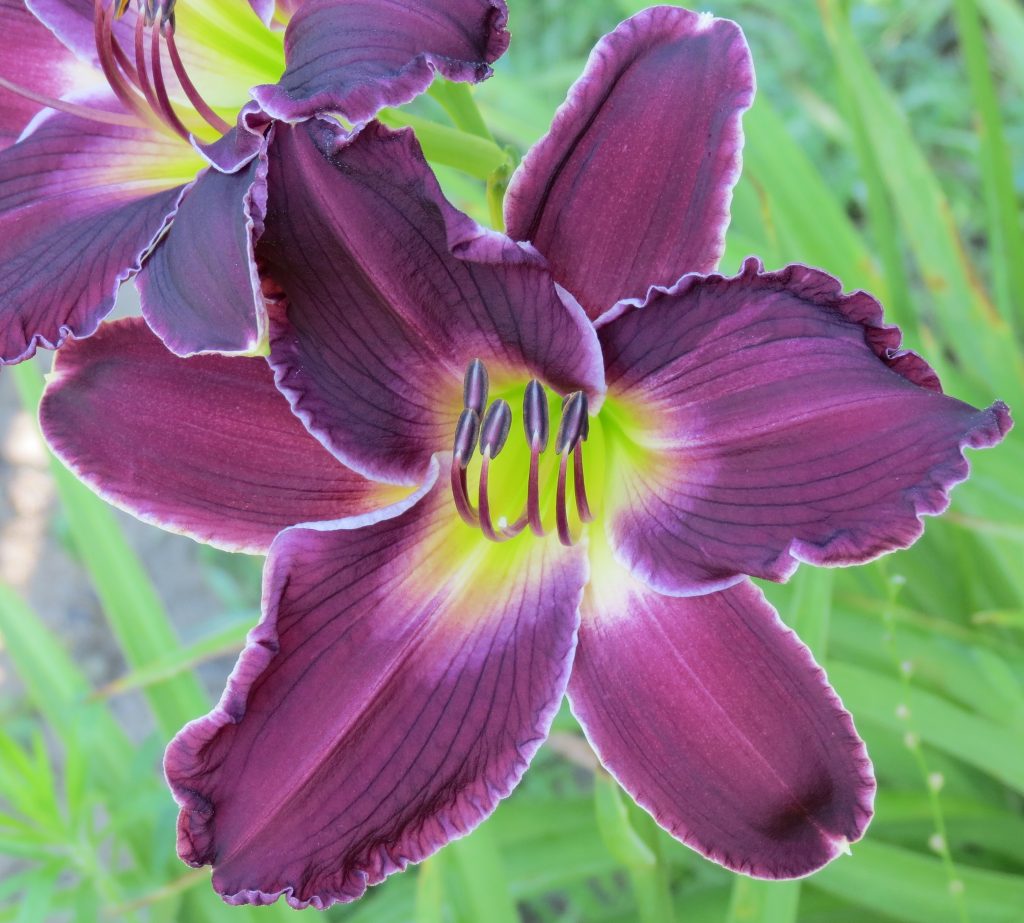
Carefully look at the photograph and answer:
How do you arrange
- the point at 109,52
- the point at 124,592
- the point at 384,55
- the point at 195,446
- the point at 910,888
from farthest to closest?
the point at 124,592, the point at 910,888, the point at 195,446, the point at 109,52, the point at 384,55

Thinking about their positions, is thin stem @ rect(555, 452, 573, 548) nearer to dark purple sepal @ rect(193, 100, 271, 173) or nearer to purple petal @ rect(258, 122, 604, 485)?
purple petal @ rect(258, 122, 604, 485)

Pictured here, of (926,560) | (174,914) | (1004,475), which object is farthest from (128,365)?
(926,560)

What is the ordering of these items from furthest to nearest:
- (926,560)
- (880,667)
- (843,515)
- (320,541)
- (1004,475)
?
(926,560) < (880,667) < (1004,475) < (320,541) < (843,515)

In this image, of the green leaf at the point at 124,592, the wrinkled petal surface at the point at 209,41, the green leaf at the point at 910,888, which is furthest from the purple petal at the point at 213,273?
the green leaf at the point at 910,888

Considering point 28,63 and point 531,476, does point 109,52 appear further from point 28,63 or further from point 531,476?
point 531,476

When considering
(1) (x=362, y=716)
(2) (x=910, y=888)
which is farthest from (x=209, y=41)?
(2) (x=910, y=888)

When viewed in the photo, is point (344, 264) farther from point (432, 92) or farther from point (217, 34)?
point (217, 34)

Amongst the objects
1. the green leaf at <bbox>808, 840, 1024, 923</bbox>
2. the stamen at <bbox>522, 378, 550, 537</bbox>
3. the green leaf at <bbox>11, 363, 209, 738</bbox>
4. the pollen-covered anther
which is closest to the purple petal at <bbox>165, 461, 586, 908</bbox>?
the stamen at <bbox>522, 378, 550, 537</bbox>
